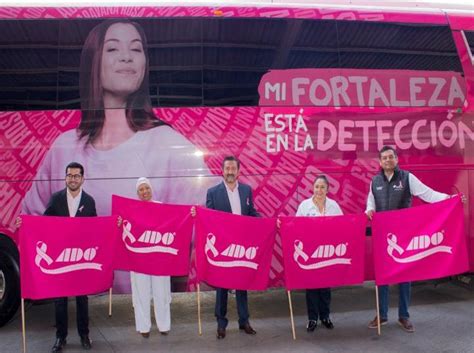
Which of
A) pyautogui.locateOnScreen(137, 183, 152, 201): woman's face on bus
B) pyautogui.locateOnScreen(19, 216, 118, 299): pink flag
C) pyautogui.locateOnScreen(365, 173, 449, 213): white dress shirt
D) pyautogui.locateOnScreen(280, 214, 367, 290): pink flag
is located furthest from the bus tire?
pyautogui.locateOnScreen(365, 173, 449, 213): white dress shirt

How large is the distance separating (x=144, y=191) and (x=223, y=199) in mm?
869

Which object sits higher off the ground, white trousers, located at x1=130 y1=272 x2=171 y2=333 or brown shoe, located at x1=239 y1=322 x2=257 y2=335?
white trousers, located at x1=130 y1=272 x2=171 y2=333

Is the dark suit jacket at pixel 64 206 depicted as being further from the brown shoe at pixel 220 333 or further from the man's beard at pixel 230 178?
the brown shoe at pixel 220 333

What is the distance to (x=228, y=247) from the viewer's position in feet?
16.4

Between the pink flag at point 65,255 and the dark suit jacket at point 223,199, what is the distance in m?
1.05

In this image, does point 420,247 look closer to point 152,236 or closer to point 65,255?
point 152,236

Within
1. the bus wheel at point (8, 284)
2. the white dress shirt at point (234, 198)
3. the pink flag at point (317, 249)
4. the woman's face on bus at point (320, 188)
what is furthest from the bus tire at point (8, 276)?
the woman's face on bus at point (320, 188)

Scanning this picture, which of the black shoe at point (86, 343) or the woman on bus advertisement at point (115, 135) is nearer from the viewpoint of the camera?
the black shoe at point (86, 343)

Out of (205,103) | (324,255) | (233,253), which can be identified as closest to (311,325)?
(324,255)

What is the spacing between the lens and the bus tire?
5.55 meters

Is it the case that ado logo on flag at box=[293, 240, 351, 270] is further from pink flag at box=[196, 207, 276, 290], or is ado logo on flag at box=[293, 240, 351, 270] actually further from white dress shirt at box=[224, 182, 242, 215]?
white dress shirt at box=[224, 182, 242, 215]

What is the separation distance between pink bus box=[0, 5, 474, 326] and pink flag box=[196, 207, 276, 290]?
675mm

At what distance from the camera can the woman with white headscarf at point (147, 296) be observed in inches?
202

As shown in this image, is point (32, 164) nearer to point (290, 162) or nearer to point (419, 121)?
point (290, 162)
